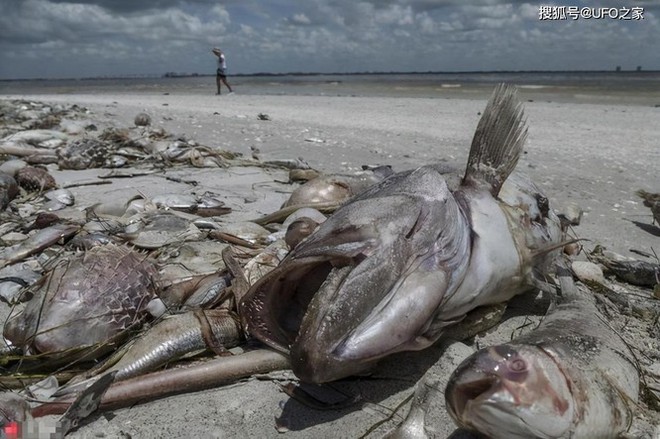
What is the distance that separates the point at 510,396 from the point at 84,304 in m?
1.96

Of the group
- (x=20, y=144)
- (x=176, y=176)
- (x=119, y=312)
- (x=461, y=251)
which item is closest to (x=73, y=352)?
(x=119, y=312)

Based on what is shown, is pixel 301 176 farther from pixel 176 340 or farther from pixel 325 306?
pixel 325 306

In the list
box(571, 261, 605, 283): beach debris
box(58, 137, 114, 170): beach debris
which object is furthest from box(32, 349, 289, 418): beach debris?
box(58, 137, 114, 170): beach debris

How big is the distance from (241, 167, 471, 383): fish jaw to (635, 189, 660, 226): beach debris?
3.37m

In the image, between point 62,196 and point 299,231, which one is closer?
point 299,231

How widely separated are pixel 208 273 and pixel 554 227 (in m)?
2.00

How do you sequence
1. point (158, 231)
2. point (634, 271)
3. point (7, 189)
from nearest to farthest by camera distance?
1. point (634, 271)
2. point (158, 231)
3. point (7, 189)

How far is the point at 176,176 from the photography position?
6109 millimetres

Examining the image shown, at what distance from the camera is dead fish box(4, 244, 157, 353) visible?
8.04ft

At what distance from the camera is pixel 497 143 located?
9.09ft

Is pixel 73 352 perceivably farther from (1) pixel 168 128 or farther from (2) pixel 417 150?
(1) pixel 168 128

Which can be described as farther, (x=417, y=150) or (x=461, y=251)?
(x=417, y=150)

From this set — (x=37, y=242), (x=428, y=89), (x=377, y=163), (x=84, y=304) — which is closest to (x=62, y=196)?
(x=37, y=242)

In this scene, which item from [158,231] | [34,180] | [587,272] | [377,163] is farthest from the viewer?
[377,163]
